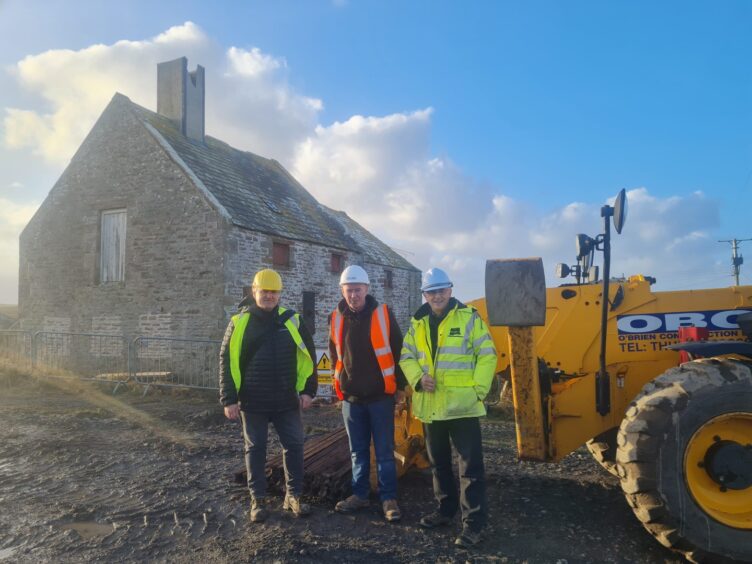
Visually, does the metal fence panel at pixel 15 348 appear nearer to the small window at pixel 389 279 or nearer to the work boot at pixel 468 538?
the work boot at pixel 468 538

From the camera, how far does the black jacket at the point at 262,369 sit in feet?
15.2

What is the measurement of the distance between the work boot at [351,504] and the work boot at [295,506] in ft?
0.86

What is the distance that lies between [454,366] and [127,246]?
47.3 feet

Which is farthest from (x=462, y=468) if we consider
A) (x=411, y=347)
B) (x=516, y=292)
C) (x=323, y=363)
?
(x=323, y=363)

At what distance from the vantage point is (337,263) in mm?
Answer: 19859

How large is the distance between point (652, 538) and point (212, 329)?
12395 millimetres

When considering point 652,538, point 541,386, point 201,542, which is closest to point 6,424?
point 201,542

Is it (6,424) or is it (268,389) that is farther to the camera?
(6,424)

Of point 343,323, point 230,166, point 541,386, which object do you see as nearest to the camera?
point 541,386

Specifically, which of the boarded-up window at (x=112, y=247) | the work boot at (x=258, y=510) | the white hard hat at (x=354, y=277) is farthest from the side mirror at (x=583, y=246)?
the boarded-up window at (x=112, y=247)

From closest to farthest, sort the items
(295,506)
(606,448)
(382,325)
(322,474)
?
1. (295,506)
2. (382,325)
3. (322,474)
4. (606,448)

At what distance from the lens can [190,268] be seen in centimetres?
1508

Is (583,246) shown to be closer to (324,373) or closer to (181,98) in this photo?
(324,373)

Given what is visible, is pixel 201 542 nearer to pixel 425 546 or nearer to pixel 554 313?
pixel 425 546
